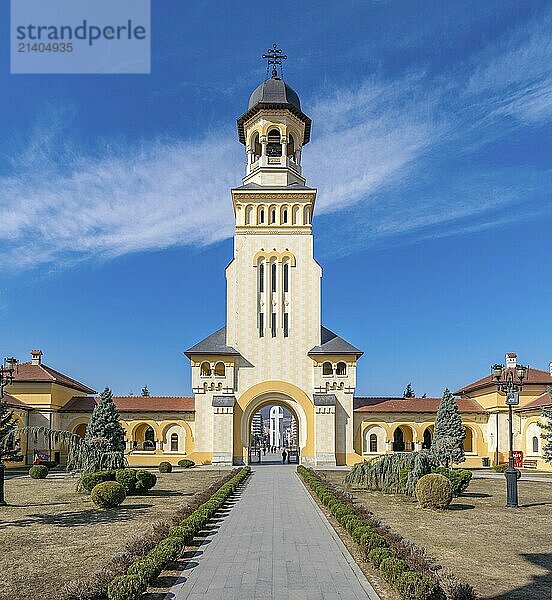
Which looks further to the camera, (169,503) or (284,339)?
(284,339)

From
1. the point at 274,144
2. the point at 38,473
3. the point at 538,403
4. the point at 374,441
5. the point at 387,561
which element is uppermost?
the point at 274,144

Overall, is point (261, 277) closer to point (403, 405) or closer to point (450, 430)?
point (403, 405)

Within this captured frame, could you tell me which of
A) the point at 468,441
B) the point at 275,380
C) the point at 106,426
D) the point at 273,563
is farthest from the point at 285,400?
the point at 273,563

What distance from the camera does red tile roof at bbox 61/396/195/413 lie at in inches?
1804

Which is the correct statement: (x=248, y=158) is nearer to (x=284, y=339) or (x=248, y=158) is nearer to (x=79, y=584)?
(x=284, y=339)

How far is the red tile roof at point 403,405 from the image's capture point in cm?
4542

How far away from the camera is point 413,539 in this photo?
50.7 feet

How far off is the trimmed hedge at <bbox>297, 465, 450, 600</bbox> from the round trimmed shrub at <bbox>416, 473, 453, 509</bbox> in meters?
3.75

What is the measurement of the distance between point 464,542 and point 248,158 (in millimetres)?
35772

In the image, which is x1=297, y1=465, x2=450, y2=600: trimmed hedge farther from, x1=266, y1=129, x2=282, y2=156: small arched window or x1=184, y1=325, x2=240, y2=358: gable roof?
x1=266, y1=129, x2=282, y2=156: small arched window

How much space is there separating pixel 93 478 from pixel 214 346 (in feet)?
64.7

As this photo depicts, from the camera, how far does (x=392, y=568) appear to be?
10406 millimetres

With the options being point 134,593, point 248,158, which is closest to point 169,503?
point 134,593

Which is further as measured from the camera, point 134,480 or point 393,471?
point 393,471
